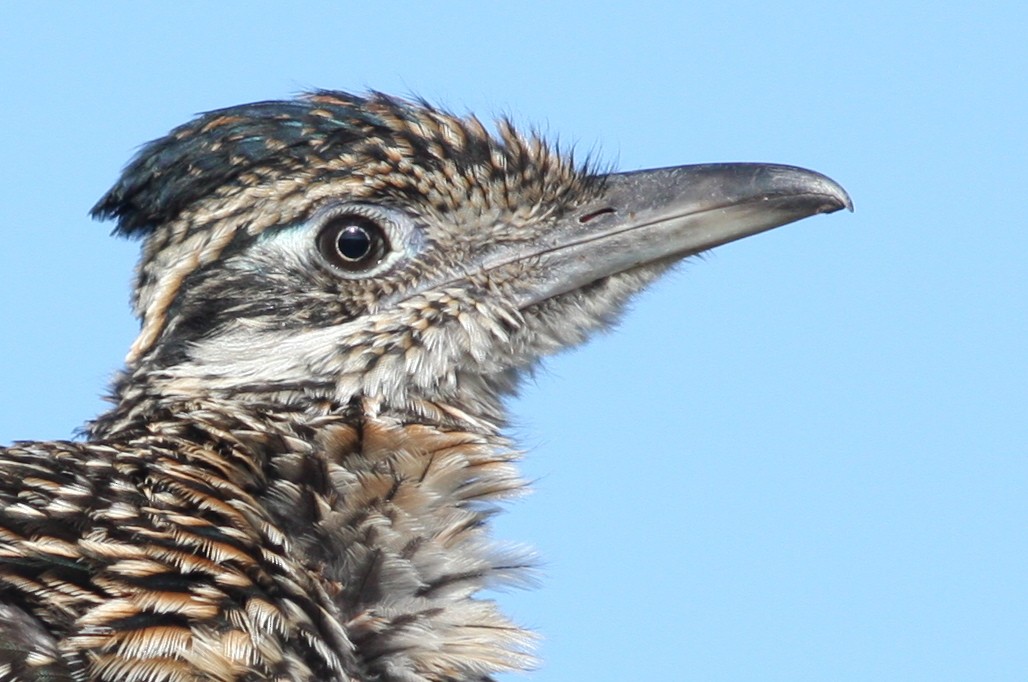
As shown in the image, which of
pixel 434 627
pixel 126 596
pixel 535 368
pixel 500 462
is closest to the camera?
pixel 126 596

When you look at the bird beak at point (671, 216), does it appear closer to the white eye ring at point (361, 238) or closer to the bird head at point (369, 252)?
the bird head at point (369, 252)

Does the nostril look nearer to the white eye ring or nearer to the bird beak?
the bird beak

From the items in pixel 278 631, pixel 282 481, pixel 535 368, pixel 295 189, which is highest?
pixel 295 189

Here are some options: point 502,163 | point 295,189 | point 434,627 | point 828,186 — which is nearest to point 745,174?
point 828,186

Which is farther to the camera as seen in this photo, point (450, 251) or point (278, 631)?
point (450, 251)

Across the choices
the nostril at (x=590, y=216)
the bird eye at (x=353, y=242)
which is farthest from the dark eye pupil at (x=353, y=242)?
the nostril at (x=590, y=216)

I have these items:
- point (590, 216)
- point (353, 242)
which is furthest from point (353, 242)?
point (590, 216)

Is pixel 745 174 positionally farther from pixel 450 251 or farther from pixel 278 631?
pixel 278 631

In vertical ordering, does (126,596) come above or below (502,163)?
below
